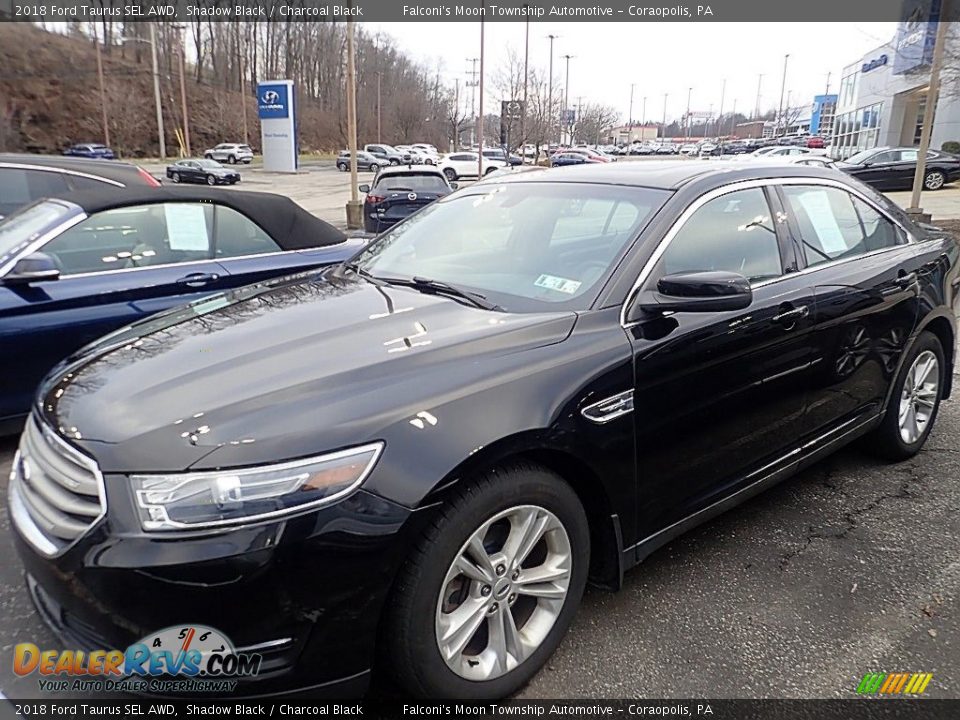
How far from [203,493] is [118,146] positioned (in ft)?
217

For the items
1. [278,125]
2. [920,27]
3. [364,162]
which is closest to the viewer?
[920,27]

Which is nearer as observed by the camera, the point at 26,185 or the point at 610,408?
the point at 610,408

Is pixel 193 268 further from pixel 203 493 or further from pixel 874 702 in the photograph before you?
pixel 874 702

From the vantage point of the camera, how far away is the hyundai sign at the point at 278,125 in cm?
4703

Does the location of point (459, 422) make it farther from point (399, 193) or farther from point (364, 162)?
point (364, 162)

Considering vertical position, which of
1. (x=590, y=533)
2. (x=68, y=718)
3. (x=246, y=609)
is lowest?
(x=68, y=718)

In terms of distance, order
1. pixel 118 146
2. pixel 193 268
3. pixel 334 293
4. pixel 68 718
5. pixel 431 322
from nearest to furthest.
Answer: pixel 68 718 → pixel 431 322 → pixel 334 293 → pixel 193 268 → pixel 118 146

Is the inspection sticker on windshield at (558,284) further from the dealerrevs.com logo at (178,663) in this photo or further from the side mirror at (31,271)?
Answer: the side mirror at (31,271)

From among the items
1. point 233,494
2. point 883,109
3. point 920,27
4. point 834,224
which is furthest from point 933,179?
point 233,494

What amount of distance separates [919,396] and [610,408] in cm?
276

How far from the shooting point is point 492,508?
2.01 m

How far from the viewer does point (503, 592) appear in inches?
84.8

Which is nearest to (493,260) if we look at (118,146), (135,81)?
(118,146)

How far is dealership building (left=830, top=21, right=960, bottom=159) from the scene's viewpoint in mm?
32406
